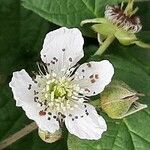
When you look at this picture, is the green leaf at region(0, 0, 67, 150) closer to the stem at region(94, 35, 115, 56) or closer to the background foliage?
the background foliage

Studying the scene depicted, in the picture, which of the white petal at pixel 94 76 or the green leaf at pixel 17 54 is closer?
the white petal at pixel 94 76

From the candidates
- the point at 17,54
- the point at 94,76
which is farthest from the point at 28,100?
the point at 17,54

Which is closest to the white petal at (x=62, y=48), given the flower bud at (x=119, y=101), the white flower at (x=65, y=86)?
the white flower at (x=65, y=86)

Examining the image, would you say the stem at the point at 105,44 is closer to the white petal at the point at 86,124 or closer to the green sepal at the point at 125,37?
Result: the green sepal at the point at 125,37

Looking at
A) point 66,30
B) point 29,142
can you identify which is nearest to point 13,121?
point 29,142

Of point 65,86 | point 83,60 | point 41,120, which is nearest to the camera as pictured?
point 41,120

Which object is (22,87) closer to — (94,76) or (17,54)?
(94,76)
